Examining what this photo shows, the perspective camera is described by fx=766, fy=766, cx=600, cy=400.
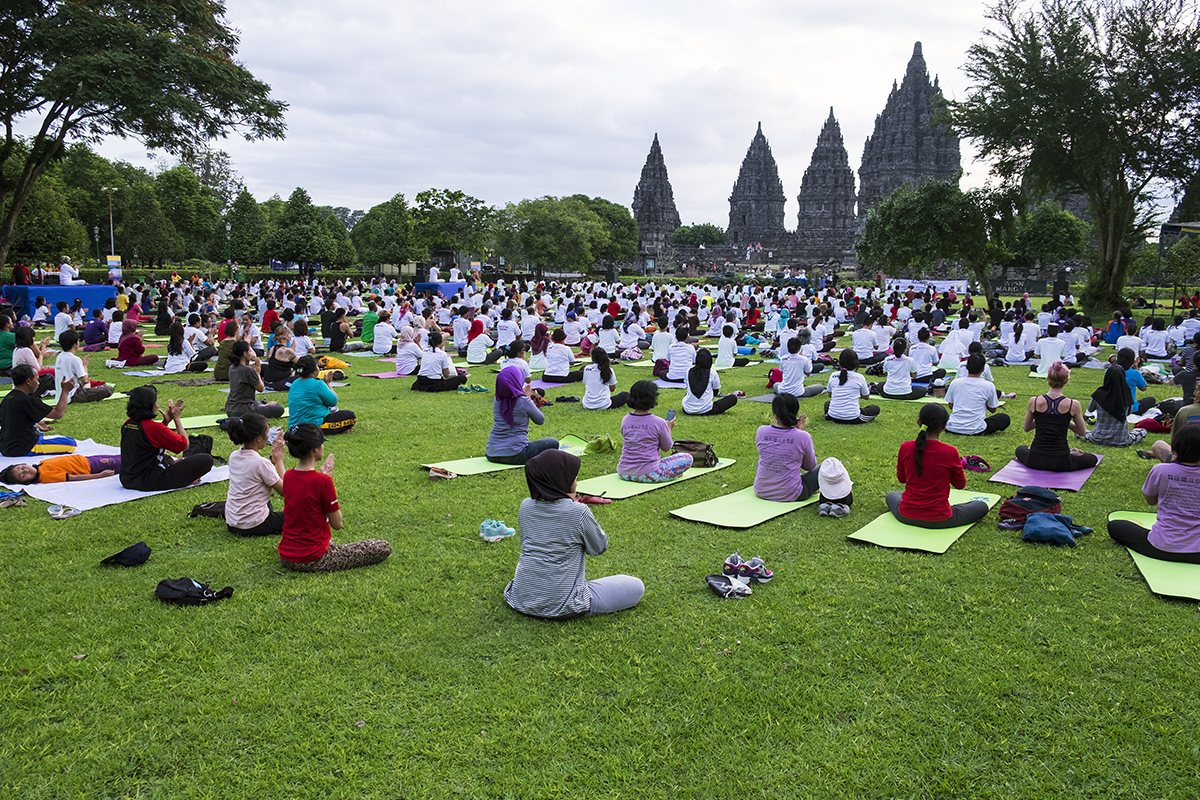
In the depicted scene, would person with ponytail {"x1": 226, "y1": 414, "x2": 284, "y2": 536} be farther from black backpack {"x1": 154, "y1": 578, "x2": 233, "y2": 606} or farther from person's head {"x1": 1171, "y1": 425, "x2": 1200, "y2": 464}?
person's head {"x1": 1171, "y1": 425, "x2": 1200, "y2": 464}

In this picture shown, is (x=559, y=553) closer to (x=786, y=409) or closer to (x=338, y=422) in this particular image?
(x=786, y=409)

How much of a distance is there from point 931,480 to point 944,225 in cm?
2932

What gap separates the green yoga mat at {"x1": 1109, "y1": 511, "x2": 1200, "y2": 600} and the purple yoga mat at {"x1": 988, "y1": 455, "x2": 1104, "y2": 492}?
6.33 ft

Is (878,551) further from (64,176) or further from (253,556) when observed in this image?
(64,176)

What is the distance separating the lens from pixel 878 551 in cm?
624

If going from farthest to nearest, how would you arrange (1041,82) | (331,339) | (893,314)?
(1041,82) → (893,314) → (331,339)

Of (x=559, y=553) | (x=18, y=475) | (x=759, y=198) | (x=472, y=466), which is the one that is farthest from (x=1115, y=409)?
(x=759, y=198)

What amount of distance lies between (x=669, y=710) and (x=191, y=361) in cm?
1447

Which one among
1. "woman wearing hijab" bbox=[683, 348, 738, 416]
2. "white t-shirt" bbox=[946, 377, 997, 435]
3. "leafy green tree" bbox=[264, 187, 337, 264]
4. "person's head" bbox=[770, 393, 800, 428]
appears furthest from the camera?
"leafy green tree" bbox=[264, 187, 337, 264]

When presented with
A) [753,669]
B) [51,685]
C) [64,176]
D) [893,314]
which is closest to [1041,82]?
[893,314]

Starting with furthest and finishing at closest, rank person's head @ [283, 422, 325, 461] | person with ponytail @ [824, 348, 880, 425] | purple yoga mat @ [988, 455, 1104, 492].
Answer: person with ponytail @ [824, 348, 880, 425]
purple yoga mat @ [988, 455, 1104, 492]
person's head @ [283, 422, 325, 461]

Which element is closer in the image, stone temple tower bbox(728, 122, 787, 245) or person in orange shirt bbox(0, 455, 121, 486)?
person in orange shirt bbox(0, 455, 121, 486)

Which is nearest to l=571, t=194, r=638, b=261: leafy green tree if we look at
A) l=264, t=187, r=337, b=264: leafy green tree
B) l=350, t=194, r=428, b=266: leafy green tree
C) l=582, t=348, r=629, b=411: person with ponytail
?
l=350, t=194, r=428, b=266: leafy green tree

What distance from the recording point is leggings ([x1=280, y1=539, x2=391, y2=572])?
572cm
